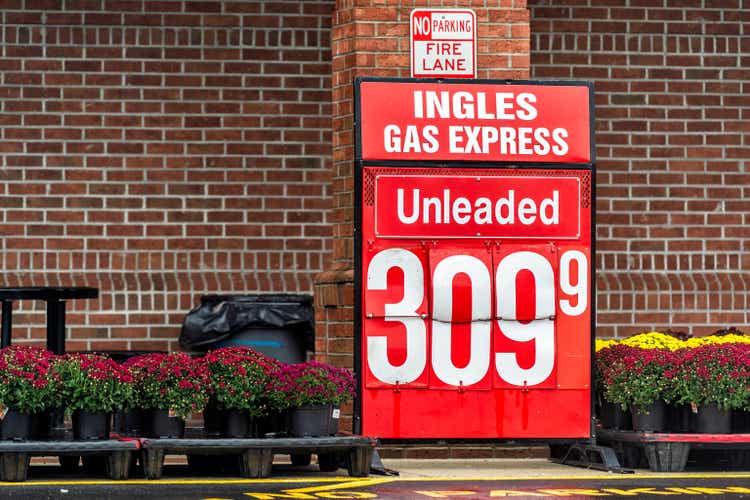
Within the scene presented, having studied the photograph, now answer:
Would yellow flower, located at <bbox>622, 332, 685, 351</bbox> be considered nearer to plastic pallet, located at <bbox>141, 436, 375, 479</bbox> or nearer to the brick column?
the brick column

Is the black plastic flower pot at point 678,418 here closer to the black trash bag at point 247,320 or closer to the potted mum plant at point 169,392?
the potted mum plant at point 169,392

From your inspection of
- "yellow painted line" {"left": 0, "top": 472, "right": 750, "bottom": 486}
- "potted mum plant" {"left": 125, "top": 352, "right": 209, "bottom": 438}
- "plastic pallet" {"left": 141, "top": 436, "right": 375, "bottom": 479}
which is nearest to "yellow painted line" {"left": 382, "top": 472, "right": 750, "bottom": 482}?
"yellow painted line" {"left": 0, "top": 472, "right": 750, "bottom": 486}

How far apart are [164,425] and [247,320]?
3479 millimetres

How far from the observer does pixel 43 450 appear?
11117 millimetres

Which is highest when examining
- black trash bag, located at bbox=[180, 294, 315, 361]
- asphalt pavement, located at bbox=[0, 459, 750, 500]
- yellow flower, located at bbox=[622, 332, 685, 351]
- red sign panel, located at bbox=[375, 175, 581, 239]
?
red sign panel, located at bbox=[375, 175, 581, 239]

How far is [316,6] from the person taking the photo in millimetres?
16203

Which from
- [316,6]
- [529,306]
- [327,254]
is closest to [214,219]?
[327,254]

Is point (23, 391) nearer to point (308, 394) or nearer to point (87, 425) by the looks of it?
point (87, 425)

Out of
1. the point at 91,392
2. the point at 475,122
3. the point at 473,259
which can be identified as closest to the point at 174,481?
the point at 91,392

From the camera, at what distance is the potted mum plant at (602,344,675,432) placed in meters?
12.3

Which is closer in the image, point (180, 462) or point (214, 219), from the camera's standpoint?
point (180, 462)

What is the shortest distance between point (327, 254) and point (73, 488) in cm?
563

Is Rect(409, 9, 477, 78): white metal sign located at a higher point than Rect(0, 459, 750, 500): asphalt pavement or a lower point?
higher

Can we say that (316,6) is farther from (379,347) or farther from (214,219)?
(379,347)
